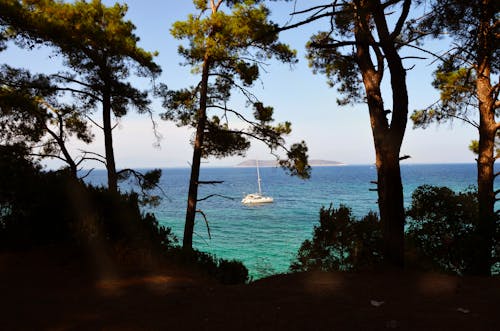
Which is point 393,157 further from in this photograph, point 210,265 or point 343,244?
point 210,265

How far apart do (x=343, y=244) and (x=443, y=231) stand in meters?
3.45

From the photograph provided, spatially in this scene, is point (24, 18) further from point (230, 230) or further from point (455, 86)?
point (230, 230)

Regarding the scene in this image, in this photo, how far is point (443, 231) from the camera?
855 centimetres

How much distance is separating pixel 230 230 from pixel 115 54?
27492 mm

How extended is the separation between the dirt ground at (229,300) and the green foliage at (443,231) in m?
2.77

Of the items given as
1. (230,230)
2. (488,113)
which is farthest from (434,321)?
(230,230)

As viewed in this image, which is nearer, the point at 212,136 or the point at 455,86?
the point at 455,86

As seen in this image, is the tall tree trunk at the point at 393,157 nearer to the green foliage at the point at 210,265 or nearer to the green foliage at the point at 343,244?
the green foliage at the point at 343,244

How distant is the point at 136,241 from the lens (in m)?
6.38

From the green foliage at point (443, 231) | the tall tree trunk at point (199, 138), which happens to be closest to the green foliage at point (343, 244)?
the green foliage at point (443, 231)

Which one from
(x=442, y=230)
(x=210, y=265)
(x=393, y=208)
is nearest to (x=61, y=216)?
(x=210, y=265)

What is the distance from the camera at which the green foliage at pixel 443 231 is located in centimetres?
788

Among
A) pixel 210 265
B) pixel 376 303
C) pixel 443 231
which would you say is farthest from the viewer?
pixel 443 231

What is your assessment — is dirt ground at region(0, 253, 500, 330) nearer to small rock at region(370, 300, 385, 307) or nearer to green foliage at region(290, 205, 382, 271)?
small rock at region(370, 300, 385, 307)
